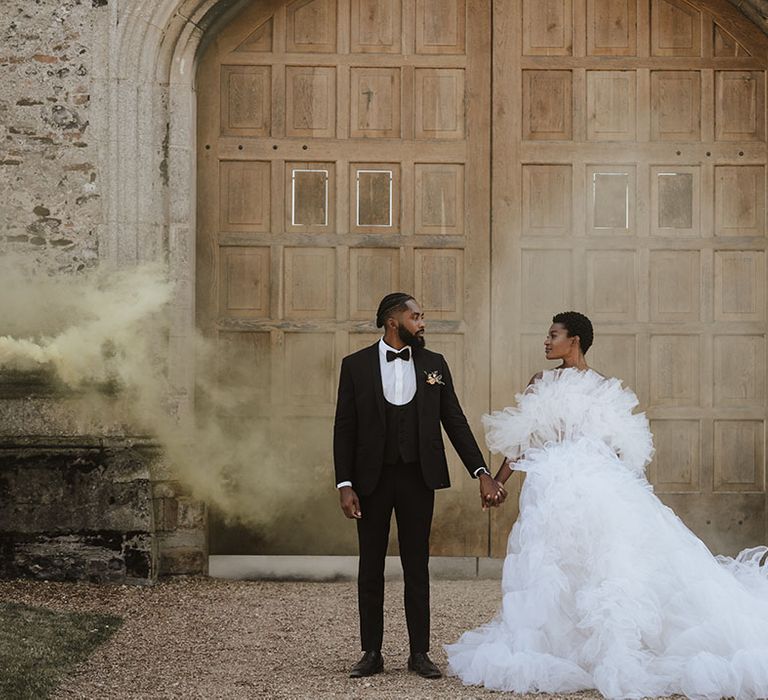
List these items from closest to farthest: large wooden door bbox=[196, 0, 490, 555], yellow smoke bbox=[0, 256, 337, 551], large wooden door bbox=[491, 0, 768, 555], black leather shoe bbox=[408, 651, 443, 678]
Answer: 1. black leather shoe bbox=[408, 651, 443, 678]
2. yellow smoke bbox=[0, 256, 337, 551]
3. large wooden door bbox=[196, 0, 490, 555]
4. large wooden door bbox=[491, 0, 768, 555]

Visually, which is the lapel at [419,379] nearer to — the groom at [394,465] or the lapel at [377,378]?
the groom at [394,465]

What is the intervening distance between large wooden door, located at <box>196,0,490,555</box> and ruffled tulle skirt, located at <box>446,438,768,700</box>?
10.4 feet

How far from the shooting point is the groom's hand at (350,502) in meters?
5.85

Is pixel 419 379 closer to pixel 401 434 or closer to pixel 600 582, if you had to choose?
pixel 401 434

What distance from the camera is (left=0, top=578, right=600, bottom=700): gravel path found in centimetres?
568

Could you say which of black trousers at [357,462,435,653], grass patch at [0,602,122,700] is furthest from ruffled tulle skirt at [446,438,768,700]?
grass patch at [0,602,122,700]

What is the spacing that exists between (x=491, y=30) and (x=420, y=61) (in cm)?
55

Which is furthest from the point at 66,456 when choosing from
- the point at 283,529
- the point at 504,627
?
the point at 504,627

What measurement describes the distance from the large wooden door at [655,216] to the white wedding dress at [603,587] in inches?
→ 119

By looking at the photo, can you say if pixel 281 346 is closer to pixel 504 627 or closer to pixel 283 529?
pixel 283 529

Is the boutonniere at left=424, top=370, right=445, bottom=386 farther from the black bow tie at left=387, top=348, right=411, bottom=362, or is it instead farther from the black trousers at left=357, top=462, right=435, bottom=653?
the black trousers at left=357, top=462, right=435, bottom=653

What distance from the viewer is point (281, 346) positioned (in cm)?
905

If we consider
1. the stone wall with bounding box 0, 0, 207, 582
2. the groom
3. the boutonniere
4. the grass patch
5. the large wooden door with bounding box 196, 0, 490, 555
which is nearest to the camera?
the grass patch

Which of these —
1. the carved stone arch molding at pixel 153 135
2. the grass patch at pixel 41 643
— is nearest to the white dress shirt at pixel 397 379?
the grass patch at pixel 41 643
